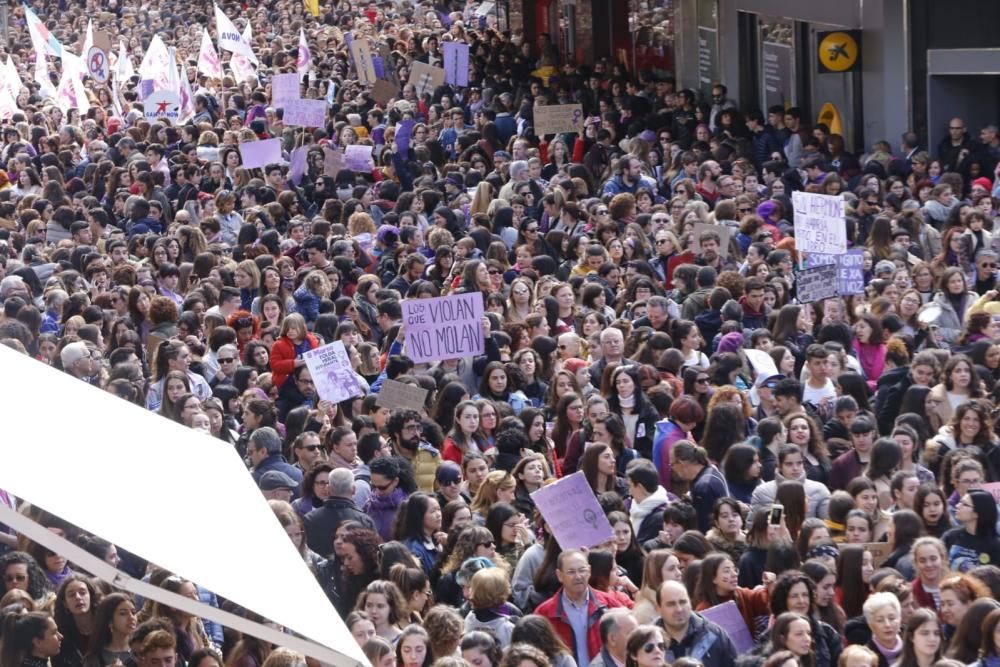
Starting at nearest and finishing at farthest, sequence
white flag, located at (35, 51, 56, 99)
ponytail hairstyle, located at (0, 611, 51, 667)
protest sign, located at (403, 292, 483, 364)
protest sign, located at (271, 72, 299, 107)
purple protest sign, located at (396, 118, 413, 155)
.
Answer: ponytail hairstyle, located at (0, 611, 51, 667) < protest sign, located at (403, 292, 483, 364) < purple protest sign, located at (396, 118, 413, 155) < protest sign, located at (271, 72, 299, 107) < white flag, located at (35, 51, 56, 99)

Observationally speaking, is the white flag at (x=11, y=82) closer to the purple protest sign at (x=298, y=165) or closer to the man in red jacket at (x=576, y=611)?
the purple protest sign at (x=298, y=165)

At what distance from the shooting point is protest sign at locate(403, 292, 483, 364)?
12289 millimetres

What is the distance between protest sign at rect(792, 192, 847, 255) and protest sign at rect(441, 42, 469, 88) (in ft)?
40.8

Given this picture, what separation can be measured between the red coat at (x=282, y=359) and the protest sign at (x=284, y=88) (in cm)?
1174

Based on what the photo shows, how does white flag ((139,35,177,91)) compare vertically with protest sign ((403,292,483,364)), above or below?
above

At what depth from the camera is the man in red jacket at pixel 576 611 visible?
809cm

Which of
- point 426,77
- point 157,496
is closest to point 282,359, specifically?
point 157,496

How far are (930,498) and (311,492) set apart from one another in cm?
305

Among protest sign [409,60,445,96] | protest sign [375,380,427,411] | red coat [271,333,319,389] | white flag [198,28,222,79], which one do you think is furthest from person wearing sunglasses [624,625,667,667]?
white flag [198,28,222,79]

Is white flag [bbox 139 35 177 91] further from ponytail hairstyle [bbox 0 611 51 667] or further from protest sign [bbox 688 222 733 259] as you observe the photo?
ponytail hairstyle [bbox 0 611 51 667]

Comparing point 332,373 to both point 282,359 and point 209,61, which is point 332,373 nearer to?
point 282,359

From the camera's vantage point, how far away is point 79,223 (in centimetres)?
1705

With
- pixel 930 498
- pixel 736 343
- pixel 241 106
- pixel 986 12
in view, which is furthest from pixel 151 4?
pixel 930 498

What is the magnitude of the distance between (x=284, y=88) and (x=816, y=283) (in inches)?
484
